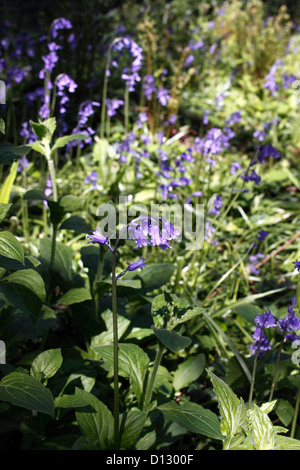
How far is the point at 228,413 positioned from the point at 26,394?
1.89 ft

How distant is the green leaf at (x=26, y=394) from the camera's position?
3.44 ft

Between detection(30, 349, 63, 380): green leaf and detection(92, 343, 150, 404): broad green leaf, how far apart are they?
130mm

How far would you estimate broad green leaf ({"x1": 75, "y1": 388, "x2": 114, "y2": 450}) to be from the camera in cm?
121

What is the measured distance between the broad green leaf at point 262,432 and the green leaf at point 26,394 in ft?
1.72

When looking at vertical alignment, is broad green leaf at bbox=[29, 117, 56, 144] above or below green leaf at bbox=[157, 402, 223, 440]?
above

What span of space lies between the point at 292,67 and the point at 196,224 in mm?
4704

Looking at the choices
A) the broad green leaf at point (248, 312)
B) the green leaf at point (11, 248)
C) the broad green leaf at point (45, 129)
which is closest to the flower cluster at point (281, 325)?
the broad green leaf at point (248, 312)

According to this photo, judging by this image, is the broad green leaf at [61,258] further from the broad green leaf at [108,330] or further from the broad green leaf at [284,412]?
the broad green leaf at [284,412]

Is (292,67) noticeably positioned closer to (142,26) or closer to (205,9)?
(205,9)

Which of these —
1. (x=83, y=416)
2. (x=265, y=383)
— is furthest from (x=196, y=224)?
(x=83, y=416)

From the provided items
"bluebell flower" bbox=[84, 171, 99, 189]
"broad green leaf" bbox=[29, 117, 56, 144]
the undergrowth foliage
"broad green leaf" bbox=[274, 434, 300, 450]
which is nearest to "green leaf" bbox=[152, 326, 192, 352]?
the undergrowth foliage

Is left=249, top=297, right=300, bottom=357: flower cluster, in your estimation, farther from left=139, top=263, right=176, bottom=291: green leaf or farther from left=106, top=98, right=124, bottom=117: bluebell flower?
left=106, top=98, right=124, bottom=117: bluebell flower

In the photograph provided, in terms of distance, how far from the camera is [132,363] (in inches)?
53.6

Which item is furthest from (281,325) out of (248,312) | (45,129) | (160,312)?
(45,129)
